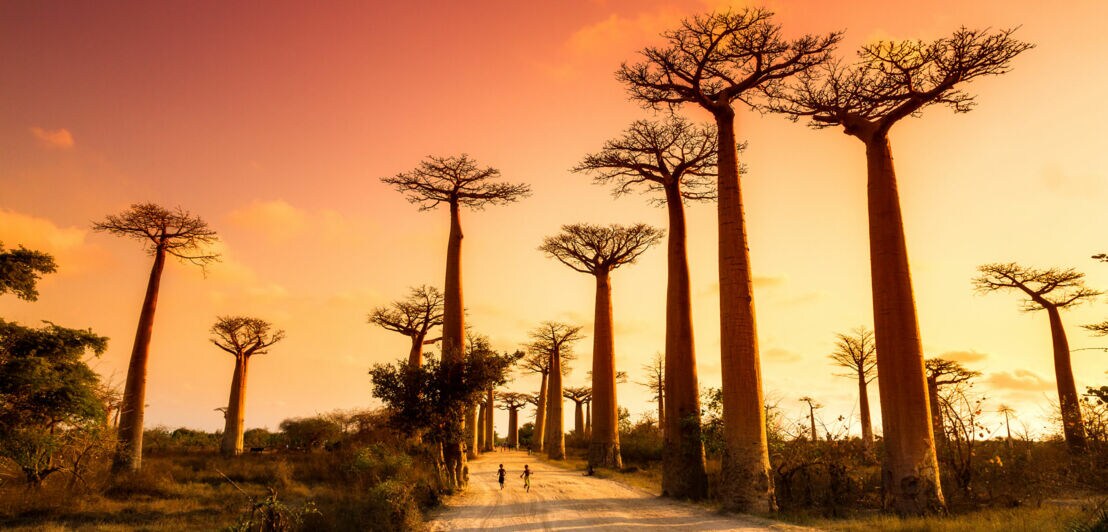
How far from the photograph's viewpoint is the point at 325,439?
30.8 m

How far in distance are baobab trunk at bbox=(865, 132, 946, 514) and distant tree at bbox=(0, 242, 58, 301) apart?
57.0 ft

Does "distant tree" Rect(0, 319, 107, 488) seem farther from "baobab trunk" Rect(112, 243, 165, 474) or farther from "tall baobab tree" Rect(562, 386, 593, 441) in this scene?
"tall baobab tree" Rect(562, 386, 593, 441)

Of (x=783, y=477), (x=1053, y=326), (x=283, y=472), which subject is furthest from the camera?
(x=1053, y=326)

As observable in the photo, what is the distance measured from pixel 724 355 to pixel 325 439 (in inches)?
980

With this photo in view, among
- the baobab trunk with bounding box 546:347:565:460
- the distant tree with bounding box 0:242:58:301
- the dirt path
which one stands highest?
the distant tree with bounding box 0:242:58:301

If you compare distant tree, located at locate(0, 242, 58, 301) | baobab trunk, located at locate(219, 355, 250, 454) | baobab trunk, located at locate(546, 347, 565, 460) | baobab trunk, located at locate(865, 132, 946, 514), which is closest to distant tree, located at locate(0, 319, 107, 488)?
distant tree, located at locate(0, 242, 58, 301)

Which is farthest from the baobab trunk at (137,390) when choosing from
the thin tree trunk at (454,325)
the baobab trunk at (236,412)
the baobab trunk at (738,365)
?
the baobab trunk at (738,365)

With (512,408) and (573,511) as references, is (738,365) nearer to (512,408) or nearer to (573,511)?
(573,511)

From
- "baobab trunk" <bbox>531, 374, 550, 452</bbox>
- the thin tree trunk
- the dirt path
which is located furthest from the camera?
"baobab trunk" <bbox>531, 374, 550, 452</bbox>

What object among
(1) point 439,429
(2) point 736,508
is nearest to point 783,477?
(2) point 736,508

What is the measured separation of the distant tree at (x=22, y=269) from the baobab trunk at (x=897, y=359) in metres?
17.4

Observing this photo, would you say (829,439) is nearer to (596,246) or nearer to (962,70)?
(962,70)

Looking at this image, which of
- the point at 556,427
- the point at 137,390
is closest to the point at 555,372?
the point at 556,427

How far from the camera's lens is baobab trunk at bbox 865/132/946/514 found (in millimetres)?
11422
